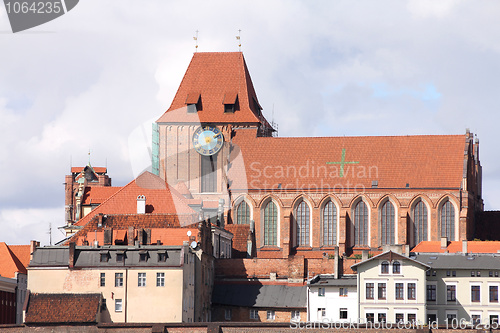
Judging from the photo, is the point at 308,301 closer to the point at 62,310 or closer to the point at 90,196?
the point at 62,310

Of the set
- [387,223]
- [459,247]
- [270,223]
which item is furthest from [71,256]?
[387,223]

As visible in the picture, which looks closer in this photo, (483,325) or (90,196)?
(483,325)

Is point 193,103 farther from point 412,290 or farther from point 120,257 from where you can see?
point 412,290

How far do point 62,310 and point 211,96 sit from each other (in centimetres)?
4636

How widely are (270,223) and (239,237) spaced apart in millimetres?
5643

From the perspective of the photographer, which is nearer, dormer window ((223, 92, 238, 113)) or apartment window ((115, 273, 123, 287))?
apartment window ((115, 273, 123, 287))

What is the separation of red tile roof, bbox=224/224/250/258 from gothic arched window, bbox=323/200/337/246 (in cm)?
785

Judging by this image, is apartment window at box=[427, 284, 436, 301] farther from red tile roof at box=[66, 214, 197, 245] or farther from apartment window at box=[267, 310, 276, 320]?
red tile roof at box=[66, 214, 197, 245]

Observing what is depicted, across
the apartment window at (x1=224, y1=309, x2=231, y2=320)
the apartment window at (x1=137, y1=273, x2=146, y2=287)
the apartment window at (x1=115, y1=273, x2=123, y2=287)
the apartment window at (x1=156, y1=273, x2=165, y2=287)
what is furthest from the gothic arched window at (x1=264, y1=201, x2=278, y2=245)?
the apartment window at (x1=115, y1=273, x2=123, y2=287)

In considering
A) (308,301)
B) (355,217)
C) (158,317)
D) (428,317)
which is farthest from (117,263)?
(355,217)

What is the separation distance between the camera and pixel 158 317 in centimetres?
9088

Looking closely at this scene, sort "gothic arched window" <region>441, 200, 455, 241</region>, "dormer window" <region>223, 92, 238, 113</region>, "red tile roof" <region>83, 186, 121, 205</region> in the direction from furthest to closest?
"red tile roof" <region>83, 186, 121, 205</region> < "dormer window" <region>223, 92, 238, 113</region> < "gothic arched window" <region>441, 200, 455, 241</region>

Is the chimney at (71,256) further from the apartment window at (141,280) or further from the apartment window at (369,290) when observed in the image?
the apartment window at (369,290)

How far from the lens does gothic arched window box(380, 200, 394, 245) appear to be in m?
122
